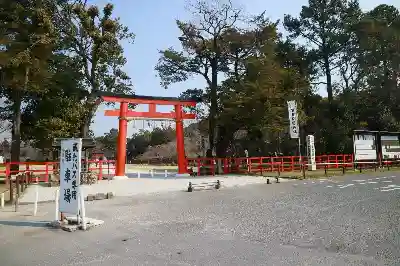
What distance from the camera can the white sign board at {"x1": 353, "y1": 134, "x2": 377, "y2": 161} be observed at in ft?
78.9

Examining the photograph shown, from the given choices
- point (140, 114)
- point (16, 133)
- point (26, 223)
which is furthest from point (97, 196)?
point (16, 133)

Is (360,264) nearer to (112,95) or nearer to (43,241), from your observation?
(43,241)

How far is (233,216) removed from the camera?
8.45 metres

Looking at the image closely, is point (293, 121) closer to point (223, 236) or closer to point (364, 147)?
point (364, 147)

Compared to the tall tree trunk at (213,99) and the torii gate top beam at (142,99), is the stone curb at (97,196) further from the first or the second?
the tall tree trunk at (213,99)

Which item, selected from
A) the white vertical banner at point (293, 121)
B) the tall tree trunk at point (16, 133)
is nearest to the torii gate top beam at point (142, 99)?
the tall tree trunk at point (16, 133)

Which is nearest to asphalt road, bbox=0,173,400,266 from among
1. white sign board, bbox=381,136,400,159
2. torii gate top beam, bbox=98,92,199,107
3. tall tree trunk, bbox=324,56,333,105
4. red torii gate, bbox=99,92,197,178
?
red torii gate, bbox=99,92,197,178

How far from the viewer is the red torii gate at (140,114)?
2227 centimetres

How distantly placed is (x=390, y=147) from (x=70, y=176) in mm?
24834

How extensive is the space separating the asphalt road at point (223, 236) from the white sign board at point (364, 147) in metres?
14.5

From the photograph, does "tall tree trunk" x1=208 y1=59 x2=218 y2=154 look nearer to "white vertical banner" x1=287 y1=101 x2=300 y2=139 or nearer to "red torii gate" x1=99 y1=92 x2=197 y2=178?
"red torii gate" x1=99 y1=92 x2=197 y2=178

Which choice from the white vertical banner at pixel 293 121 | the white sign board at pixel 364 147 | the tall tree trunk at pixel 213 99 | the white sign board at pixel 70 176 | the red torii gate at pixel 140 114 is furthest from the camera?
the tall tree trunk at pixel 213 99

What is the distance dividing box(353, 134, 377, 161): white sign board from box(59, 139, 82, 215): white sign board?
20748 mm

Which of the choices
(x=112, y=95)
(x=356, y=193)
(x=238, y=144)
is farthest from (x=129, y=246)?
(x=238, y=144)
